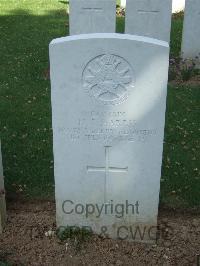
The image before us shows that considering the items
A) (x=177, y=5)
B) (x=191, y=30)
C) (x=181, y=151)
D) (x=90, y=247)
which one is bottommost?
(x=90, y=247)

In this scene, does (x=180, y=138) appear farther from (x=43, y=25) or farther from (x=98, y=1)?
(x=43, y=25)

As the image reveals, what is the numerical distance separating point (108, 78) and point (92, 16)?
4440mm

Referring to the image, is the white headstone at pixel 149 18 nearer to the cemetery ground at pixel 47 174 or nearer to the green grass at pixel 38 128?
the cemetery ground at pixel 47 174

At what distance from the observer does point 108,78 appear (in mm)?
3357

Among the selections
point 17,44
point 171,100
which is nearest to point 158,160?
point 171,100

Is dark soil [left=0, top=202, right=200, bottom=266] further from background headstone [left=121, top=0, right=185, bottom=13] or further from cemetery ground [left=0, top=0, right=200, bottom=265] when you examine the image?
background headstone [left=121, top=0, right=185, bottom=13]

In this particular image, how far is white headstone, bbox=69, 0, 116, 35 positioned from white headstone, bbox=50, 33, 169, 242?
4.37 meters

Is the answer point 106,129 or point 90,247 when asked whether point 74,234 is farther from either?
point 106,129

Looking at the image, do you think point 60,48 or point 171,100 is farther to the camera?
point 171,100

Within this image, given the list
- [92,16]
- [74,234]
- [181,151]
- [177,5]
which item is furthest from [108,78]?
[177,5]

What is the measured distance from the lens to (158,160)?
11.8ft

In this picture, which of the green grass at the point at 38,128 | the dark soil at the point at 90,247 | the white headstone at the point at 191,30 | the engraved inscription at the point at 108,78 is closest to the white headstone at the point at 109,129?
the engraved inscription at the point at 108,78

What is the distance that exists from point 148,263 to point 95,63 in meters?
1.69

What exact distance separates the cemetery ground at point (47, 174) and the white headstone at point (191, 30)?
0.33m
